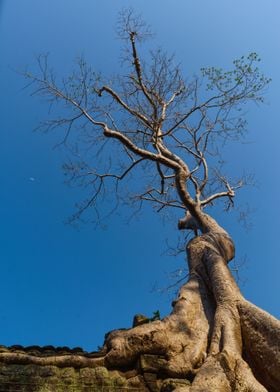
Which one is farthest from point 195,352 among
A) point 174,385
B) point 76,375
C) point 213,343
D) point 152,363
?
point 76,375

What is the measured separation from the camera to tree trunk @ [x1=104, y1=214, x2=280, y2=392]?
399 cm

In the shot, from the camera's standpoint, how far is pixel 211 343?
483 centimetres

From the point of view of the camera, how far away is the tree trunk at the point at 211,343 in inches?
157

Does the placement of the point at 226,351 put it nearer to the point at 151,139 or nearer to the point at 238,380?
the point at 238,380

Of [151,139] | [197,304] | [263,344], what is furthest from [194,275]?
[151,139]

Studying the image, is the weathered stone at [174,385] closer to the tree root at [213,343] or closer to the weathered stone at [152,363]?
the tree root at [213,343]

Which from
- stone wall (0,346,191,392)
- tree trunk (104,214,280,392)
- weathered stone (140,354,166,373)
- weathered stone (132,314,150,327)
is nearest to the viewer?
stone wall (0,346,191,392)

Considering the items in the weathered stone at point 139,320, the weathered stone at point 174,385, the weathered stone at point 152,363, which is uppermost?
the weathered stone at point 139,320

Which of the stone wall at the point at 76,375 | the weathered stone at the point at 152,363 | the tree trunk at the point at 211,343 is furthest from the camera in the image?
the weathered stone at the point at 152,363

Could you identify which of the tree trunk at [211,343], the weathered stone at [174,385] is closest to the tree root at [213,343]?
the tree trunk at [211,343]

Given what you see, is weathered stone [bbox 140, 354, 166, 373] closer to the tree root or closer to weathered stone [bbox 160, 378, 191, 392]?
the tree root

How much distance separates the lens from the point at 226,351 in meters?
4.29

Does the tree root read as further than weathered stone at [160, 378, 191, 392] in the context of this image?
Yes

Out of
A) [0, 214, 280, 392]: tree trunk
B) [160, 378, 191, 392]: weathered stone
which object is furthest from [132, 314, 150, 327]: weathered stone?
[160, 378, 191, 392]: weathered stone
